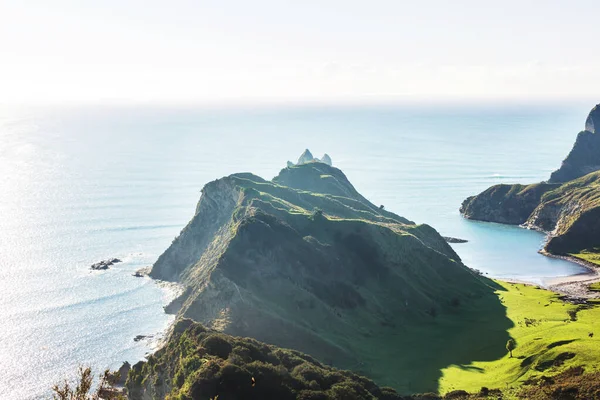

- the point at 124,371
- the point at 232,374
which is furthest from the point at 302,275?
the point at 232,374

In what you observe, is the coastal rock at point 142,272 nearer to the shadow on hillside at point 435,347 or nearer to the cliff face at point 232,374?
the cliff face at point 232,374

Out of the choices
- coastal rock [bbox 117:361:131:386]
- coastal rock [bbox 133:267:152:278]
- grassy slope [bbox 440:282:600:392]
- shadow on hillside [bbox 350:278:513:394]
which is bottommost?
coastal rock [bbox 117:361:131:386]

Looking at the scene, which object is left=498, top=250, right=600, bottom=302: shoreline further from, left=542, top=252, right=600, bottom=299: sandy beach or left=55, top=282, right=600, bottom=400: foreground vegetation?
left=55, top=282, right=600, bottom=400: foreground vegetation

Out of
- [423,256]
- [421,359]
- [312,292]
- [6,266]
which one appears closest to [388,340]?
[421,359]

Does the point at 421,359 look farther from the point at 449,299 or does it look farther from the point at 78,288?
the point at 78,288

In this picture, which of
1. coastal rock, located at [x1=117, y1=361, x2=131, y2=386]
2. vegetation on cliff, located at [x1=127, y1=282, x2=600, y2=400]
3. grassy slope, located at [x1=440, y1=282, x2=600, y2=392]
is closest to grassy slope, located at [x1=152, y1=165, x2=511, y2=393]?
vegetation on cliff, located at [x1=127, y1=282, x2=600, y2=400]

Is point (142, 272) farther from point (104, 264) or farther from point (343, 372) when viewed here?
point (343, 372)
